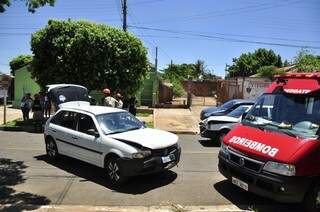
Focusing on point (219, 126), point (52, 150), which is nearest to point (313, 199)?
point (52, 150)

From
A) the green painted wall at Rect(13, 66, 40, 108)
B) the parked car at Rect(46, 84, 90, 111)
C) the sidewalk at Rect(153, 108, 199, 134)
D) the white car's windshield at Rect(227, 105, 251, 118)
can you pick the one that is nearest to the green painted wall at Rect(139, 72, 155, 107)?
the sidewalk at Rect(153, 108, 199, 134)

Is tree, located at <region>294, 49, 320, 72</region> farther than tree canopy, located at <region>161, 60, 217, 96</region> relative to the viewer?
No

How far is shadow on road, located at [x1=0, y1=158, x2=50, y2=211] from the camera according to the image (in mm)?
7766

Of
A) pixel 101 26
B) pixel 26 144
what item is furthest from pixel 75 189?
pixel 101 26

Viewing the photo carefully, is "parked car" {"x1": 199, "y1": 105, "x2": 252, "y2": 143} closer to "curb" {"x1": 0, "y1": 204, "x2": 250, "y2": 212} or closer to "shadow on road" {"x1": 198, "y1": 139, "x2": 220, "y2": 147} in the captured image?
"shadow on road" {"x1": 198, "y1": 139, "x2": 220, "y2": 147}

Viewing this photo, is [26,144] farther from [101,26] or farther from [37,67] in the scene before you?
[101,26]

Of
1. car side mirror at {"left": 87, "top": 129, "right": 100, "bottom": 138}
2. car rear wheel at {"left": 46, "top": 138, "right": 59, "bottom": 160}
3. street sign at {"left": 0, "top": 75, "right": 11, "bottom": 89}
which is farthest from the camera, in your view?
street sign at {"left": 0, "top": 75, "right": 11, "bottom": 89}

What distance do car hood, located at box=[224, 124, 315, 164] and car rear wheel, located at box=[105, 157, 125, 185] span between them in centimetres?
219

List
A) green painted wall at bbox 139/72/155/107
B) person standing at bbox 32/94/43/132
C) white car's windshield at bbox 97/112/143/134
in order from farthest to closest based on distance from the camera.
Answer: green painted wall at bbox 139/72/155/107 → person standing at bbox 32/94/43/132 → white car's windshield at bbox 97/112/143/134

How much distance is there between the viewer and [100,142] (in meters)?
9.38

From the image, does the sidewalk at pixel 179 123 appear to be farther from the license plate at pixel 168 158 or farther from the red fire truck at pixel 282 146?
the red fire truck at pixel 282 146

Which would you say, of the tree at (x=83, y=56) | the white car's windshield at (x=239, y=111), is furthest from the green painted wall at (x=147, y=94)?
the white car's windshield at (x=239, y=111)

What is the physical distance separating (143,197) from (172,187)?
0.86m

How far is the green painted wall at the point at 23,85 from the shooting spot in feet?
102
